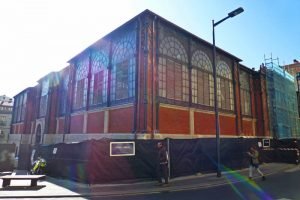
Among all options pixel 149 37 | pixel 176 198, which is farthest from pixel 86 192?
pixel 149 37

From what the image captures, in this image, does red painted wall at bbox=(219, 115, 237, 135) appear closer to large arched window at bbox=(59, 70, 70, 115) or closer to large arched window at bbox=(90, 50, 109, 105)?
large arched window at bbox=(90, 50, 109, 105)

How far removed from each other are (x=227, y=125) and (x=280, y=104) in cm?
1464

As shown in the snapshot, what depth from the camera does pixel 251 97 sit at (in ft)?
100.0

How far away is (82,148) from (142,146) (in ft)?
9.36

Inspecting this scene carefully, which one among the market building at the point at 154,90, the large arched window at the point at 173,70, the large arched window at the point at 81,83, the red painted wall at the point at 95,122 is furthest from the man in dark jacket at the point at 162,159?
the large arched window at the point at 81,83

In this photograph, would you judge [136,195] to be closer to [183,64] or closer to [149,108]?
[149,108]

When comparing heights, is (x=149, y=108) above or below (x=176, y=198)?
above

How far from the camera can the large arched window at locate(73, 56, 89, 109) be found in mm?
25016

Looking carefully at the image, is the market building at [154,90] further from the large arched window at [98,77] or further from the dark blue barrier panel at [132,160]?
the dark blue barrier panel at [132,160]

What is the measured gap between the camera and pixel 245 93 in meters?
29.7

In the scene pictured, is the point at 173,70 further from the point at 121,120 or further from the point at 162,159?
the point at 162,159

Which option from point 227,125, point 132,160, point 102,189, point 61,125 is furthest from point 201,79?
point 61,125

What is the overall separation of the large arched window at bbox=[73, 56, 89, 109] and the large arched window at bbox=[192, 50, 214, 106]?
36.3ft

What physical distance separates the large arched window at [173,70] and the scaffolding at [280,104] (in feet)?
59.2
